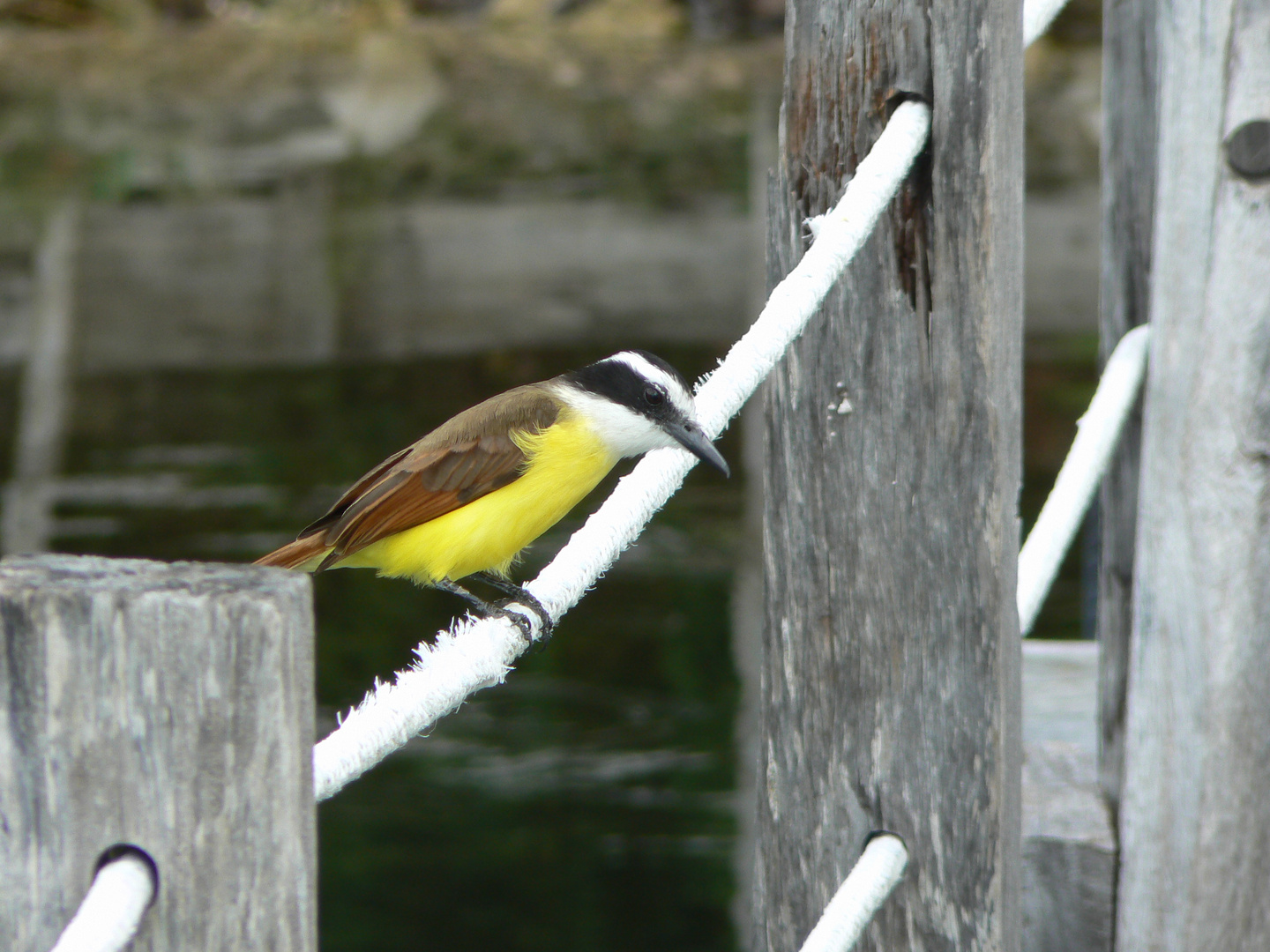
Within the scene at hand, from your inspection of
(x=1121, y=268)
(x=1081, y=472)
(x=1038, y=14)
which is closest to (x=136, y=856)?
(x=1081, y=472)

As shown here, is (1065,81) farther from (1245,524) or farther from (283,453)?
(283,453)

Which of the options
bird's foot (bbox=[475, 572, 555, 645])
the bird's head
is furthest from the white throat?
bird's foot (bbox=[475, 572, 555, 645])

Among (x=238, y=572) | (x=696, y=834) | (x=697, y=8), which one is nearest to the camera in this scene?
(x=238, y=572)

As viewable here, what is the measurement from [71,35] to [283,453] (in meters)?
2.31

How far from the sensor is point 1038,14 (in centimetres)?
211

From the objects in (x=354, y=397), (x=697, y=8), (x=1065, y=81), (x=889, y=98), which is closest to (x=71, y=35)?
(x=354, y=397)

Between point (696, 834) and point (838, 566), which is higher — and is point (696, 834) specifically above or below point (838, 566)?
below

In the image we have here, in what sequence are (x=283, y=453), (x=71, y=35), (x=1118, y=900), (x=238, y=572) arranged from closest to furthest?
(x=238, y=572)
(x=1118, y=900)
(x=71, y=35)
(x=283, y=453)

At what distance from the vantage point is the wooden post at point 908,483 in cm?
175

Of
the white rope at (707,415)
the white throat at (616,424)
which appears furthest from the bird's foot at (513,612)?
the white rope at (707,415)

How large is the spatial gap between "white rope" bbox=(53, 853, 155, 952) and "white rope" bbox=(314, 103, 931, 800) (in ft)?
1.49

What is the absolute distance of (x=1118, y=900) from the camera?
7.31 ft

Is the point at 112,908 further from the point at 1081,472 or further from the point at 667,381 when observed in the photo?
the point at 667,381

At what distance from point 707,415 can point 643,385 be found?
1.24m
